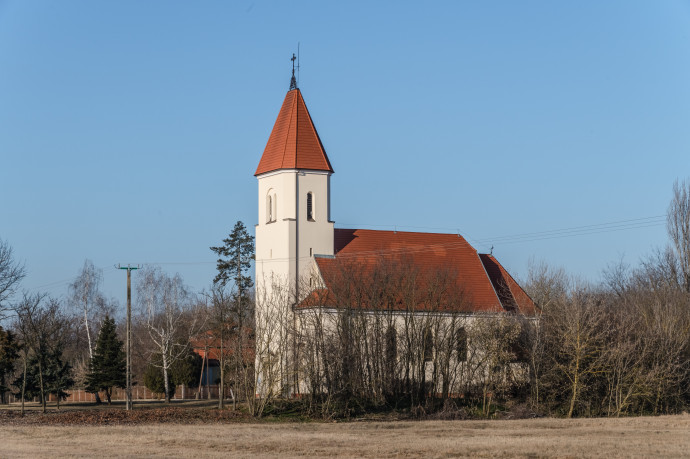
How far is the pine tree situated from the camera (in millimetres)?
51719

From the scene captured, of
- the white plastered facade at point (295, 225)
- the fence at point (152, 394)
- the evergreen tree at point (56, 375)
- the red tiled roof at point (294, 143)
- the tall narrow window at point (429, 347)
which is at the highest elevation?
the red tiled roof at point (294, 143)

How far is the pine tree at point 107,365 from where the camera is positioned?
51.7 meters

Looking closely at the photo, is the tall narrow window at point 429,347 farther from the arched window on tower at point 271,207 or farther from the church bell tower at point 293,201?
the arched window on tower at point 271,207

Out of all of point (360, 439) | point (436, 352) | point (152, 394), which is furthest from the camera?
point (152, 394)

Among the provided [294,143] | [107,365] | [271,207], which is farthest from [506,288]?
[107,365]

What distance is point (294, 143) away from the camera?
5056 cm

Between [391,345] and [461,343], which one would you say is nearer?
[391,345]

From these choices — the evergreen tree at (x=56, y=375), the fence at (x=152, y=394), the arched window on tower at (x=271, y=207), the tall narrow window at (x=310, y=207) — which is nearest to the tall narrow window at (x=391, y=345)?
the tall narrow window at (x=310, y=207)

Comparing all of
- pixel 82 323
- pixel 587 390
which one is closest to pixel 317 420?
pixel 587 390

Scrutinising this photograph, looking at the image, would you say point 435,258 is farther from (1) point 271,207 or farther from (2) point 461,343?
(1) point 271,207

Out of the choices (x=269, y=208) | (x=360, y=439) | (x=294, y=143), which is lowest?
(x=360, y=439)

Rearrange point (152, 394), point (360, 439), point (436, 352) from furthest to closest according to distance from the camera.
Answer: point (152, 394), point (436, 352), point (360, 439)

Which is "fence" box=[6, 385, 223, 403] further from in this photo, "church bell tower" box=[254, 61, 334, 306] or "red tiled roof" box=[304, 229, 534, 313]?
"red tiled roof" box=[304, 229, 534, 313]

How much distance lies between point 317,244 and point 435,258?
23.5 feet
